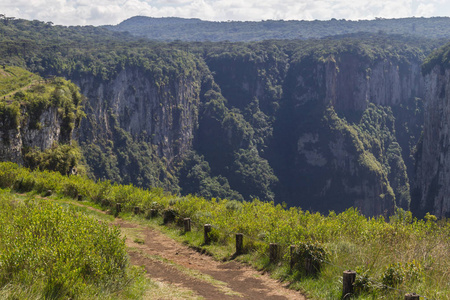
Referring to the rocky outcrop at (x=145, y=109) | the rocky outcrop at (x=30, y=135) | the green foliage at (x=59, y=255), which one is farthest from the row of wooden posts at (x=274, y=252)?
the rocky outcrop at (x=145, y=109)

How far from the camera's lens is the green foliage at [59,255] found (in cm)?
809

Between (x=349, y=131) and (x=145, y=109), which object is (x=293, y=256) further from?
(x=349, y=131)

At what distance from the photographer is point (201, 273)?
13398 millimetres

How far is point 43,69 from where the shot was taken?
102 m

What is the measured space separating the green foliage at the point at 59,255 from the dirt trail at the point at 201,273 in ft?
5.08

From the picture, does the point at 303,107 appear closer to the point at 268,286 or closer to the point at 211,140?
the point at 211,140

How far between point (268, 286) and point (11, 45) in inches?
4061

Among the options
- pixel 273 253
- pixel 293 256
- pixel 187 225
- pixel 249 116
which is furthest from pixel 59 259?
pixel 249 116

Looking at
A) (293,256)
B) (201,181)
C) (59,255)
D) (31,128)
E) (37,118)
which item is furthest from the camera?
(201,181)

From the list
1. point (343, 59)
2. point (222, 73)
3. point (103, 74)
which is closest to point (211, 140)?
point (222, 73)

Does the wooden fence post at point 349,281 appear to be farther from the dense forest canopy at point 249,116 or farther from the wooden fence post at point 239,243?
the dense forest canopy at point 249,116

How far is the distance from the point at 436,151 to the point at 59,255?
119m

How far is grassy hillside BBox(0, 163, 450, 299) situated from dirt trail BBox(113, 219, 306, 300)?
503 millimetres

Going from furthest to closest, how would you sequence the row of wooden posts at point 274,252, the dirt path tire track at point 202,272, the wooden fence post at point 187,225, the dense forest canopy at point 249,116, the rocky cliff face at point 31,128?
the dense forest canopy at point 249,116
the rocky cliff face at point 31,128
the wooden fence post at point 187,225
the dirt path tire track at point 202,272
the row of wooden posts at point 274,252
